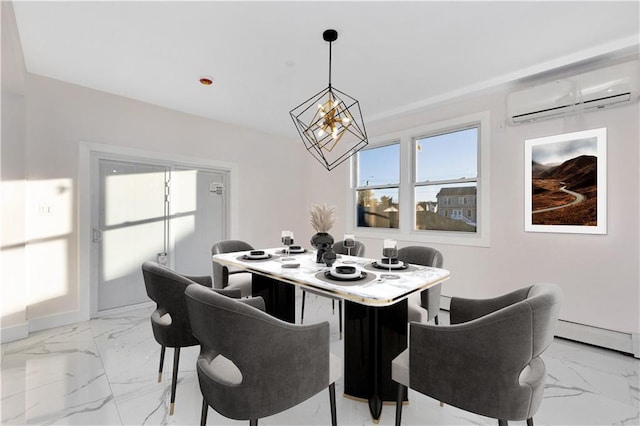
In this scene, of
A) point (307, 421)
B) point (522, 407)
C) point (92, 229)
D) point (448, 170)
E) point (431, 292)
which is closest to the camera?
point (522, 407)

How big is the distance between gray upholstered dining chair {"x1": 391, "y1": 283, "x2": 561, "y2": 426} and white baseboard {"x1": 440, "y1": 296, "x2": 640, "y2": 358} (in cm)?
201

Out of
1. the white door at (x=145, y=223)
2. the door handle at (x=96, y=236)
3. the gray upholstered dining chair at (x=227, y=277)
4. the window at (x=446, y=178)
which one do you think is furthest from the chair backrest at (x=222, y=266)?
the window at (x=446, y=178)

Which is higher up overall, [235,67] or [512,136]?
[235,67]

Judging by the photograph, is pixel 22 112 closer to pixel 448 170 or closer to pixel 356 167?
pixel 356 167

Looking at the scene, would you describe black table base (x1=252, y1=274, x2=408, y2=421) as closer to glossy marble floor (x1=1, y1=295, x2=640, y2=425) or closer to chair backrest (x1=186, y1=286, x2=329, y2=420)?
glossy marble floor (x1=1, y1=295, x2=640, y2=425)

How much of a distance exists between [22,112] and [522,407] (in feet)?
14.9

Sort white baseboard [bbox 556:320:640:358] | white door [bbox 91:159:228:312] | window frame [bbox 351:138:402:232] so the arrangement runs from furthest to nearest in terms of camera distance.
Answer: window frame [bbox 351:138:402:232]
white door [bbox 91:159:228:312]
white baseboard [bbox 556:320:640:358]

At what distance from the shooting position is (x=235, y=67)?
2791mm

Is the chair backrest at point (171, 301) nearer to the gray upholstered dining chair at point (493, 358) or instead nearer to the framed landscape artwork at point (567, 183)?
the gray upholstered dining chair at point (493, 358)

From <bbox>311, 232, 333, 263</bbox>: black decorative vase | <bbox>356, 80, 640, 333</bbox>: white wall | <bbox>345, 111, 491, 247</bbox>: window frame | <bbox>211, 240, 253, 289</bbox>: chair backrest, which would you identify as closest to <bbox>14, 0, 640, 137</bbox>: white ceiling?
<bbox>345, 111, 491, 247</bbox>: window frame

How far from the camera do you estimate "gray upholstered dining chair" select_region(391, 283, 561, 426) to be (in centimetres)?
116

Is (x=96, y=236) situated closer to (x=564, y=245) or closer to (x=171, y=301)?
(x=171, y=301)

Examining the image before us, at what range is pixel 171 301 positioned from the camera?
172 cm

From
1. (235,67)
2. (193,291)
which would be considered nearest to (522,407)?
(193,291)
